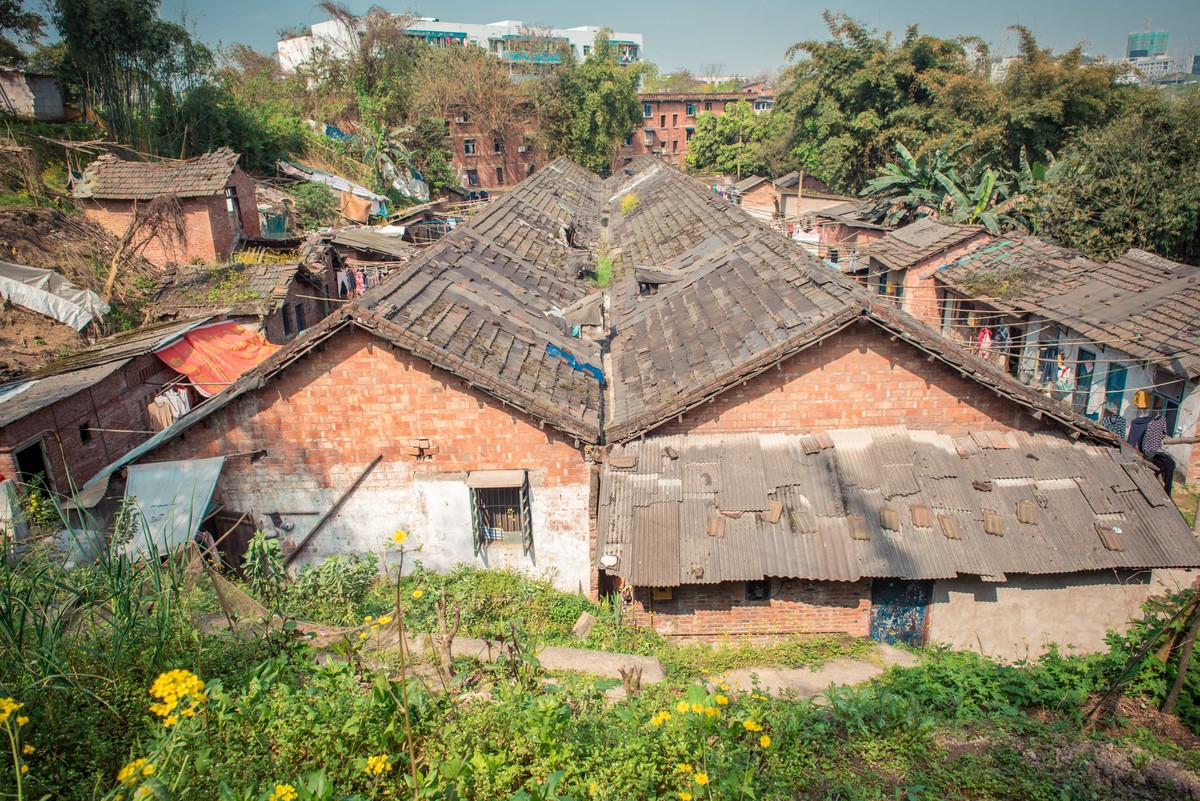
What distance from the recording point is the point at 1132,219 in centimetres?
2241

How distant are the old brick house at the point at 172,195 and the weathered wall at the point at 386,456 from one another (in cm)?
1501

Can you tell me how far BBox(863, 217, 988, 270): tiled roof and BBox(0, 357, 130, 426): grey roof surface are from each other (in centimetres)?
2128

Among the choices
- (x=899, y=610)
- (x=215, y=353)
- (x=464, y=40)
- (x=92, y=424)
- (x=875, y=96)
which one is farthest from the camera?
(x=464, y=40)

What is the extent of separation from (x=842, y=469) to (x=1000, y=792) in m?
5.08

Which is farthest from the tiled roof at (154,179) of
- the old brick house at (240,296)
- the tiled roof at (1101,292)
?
the tiled roof at (1101,292)

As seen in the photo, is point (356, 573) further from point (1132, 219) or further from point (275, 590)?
point (1132, 219)

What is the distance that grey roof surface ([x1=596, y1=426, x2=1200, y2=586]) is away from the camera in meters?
9.30

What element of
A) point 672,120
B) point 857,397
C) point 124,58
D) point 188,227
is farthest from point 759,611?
point 672,120

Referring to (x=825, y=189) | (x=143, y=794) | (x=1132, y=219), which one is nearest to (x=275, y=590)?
(x=143, y=794)

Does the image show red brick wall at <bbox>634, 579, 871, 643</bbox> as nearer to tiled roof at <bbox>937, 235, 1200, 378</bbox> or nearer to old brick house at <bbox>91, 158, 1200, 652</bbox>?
old brick house at <bbox>91, 158, 1200, 652</bbox>

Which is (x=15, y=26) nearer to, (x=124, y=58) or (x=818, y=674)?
(x=124, y=58)

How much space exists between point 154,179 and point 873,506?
2416 centimetres

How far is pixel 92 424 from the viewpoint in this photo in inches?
552

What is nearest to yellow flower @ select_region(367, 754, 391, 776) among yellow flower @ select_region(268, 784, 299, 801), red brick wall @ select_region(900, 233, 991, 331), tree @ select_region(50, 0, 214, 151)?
yellow flower @ select_region(268, 784, 299, 801)
